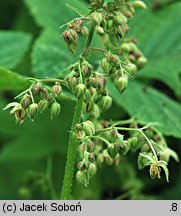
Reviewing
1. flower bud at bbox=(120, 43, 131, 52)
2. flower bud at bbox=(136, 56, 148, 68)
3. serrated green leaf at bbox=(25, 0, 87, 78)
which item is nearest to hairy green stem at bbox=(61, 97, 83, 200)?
flower bud at bbox=(120, 43, 131, 52)

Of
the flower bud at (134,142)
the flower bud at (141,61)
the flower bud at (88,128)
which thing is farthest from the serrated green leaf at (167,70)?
the flower bud at (88,128)

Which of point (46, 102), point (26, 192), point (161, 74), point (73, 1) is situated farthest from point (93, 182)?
point (46, 102)

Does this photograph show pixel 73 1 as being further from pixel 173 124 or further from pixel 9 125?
pixel 173 124

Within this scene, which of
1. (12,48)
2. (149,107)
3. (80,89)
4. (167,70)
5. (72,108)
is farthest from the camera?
(72,108)

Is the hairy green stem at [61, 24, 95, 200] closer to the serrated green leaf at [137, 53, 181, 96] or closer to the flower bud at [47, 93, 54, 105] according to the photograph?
the flower bud at [47, 93, 54, 105]

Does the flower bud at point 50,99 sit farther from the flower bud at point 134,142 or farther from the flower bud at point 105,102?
the flower bud at point 134,142

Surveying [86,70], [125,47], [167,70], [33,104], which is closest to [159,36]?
[167,70]

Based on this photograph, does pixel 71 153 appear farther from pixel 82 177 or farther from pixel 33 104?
pixel 33 104
